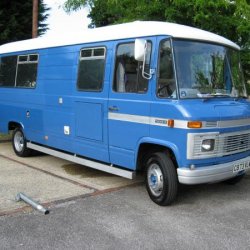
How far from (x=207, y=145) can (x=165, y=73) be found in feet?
3.92

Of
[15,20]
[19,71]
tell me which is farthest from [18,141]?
[15,20]

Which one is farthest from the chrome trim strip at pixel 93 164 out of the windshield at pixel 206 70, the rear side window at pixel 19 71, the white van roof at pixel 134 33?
the white van roof at pixel 134 33

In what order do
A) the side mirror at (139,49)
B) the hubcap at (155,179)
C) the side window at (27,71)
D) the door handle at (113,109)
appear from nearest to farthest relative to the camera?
the side mirror at (139,49)
the hubcap at (155,179)
the door handle at (113,109)
the side window at (27,71)

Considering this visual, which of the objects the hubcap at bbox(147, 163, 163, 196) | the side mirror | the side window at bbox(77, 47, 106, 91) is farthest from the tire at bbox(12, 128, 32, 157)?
the side mirror

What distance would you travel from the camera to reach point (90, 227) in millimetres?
5699

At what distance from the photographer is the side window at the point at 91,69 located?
757cm

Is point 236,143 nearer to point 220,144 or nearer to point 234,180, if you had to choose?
point 220,144

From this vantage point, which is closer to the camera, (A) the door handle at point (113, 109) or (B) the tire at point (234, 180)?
(A) the door handle at point (113, 109)

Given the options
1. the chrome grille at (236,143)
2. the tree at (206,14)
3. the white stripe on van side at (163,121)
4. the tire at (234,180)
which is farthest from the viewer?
the tree at (206,14)

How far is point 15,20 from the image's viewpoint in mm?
19438

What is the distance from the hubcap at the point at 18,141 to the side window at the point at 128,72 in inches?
157

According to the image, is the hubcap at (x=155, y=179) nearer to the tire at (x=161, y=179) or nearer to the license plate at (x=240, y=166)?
the tire at (x=161, y=179)

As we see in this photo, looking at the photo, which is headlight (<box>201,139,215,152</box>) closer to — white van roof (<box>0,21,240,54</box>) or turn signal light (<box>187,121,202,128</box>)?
turn signal light (<box>187,121,202,128</box>)

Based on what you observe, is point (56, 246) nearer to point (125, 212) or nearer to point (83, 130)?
point (125, 212)
